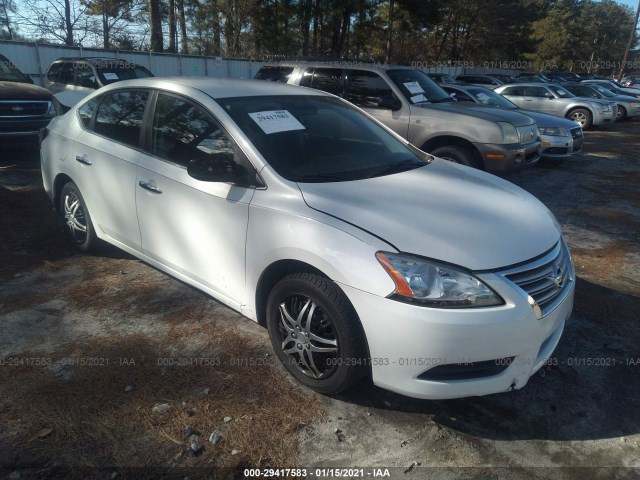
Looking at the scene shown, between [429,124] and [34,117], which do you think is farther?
[34,117]

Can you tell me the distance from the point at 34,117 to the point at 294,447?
784cm

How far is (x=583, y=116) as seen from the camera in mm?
15711

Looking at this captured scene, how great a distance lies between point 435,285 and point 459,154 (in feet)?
17.0

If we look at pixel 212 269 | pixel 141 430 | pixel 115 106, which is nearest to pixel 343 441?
pixel 141 430

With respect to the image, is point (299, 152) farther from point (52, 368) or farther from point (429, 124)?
point (429, 124)

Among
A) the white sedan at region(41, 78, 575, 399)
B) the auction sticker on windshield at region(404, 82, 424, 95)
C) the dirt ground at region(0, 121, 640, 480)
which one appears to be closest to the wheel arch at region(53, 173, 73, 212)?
→ the white sedan at region(41, 78, 575, 399)

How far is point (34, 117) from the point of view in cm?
803

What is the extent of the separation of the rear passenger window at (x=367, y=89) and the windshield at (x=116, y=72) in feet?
15.8

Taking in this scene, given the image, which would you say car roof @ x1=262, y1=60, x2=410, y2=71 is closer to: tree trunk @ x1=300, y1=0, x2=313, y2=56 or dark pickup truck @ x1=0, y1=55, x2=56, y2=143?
dark pickup truck @ x1=0, y1=55, x2=56, y2=143

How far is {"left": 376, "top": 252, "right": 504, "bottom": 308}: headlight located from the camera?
2.32 metres

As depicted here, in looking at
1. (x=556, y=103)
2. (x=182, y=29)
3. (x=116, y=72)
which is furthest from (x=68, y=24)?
(x=556, y=103)

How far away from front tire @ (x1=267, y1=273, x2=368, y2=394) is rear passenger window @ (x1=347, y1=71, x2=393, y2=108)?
5.31m

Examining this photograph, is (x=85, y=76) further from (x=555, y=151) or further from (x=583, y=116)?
(x=583, y=116)

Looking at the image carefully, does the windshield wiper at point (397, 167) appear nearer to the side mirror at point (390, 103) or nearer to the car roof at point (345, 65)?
the side mirror at point (390, 103)
